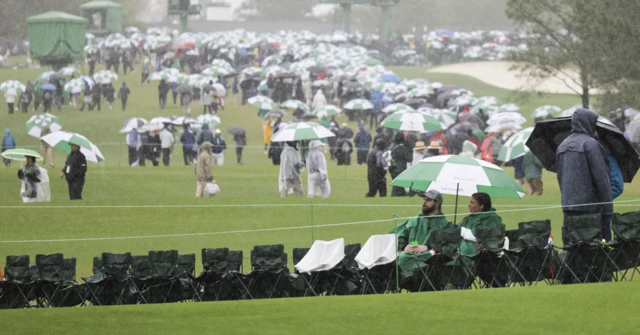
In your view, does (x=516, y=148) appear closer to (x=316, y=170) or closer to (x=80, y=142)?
(x=316, y=170)

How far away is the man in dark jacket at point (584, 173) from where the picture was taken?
1220 centimetres

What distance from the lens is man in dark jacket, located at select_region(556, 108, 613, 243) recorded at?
12.2 meters

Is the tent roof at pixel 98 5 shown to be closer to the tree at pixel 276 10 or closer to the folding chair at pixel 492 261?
the tree at pixel 276 10

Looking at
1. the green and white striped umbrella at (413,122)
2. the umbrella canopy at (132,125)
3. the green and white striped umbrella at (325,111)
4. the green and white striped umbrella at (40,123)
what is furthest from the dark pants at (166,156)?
the green and white striped umbrella at (413,122)

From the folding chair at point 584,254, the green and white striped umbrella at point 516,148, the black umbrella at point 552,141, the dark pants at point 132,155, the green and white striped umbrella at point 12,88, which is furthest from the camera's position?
the green and white striped umbrella at point 12,88

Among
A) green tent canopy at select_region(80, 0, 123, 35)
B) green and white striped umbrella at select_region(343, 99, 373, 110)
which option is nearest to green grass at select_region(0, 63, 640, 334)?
green and white striped umbrella at select_region(343, 99, 373, 110)

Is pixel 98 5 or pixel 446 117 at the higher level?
pixel 98 5

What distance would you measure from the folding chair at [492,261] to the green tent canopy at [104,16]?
76265 mm

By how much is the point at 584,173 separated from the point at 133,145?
954 inches

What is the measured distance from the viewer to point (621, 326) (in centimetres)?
991

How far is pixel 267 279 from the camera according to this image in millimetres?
12602

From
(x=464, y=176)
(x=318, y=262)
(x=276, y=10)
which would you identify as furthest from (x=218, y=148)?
(x=276, y=10)

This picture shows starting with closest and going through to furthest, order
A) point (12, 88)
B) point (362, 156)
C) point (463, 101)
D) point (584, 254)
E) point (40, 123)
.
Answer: point (584, 254)
point (362, 156)
point (40, 123)
point (463, 101)
point (12, 88)

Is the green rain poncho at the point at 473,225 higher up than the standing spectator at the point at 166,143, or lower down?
higher up
